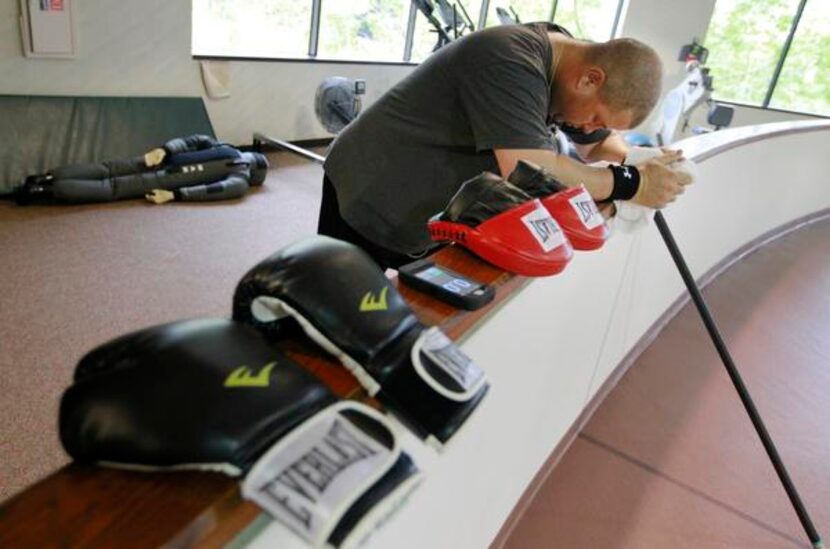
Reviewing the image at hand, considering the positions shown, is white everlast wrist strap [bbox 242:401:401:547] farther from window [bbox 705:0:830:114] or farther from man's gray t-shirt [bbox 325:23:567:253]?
window [bbox 705:0:830:114]

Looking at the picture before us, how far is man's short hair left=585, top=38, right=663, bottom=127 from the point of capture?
47.8 inches

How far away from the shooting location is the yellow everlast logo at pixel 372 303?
60cm

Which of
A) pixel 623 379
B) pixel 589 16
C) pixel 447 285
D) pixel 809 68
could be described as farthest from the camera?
pixel 589 16

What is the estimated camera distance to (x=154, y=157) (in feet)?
12.4

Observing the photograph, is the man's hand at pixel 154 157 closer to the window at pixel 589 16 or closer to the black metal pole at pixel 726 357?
the black metal pole at pixel 726 357

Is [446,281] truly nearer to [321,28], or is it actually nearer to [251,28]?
[251,28]

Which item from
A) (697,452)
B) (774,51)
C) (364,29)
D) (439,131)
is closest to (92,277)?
(439,131)

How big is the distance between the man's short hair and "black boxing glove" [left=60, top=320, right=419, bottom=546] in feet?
3.39

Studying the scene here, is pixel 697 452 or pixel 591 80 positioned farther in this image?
pixel 697 452

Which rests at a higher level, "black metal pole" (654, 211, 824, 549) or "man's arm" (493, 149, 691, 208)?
"man's arm" (493, 149, 691, 208)

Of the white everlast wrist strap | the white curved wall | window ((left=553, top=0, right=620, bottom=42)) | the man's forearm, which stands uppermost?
window ((left=553, top=0, right=620, bottom=42))

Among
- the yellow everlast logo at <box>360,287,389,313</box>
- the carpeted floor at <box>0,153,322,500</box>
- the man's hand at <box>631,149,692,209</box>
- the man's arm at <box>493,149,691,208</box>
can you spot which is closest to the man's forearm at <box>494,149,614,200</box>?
the man's arm at <box>493,149,691,208</box>

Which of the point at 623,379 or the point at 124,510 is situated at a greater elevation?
the point at 124,510

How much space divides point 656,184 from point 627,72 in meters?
0.31
